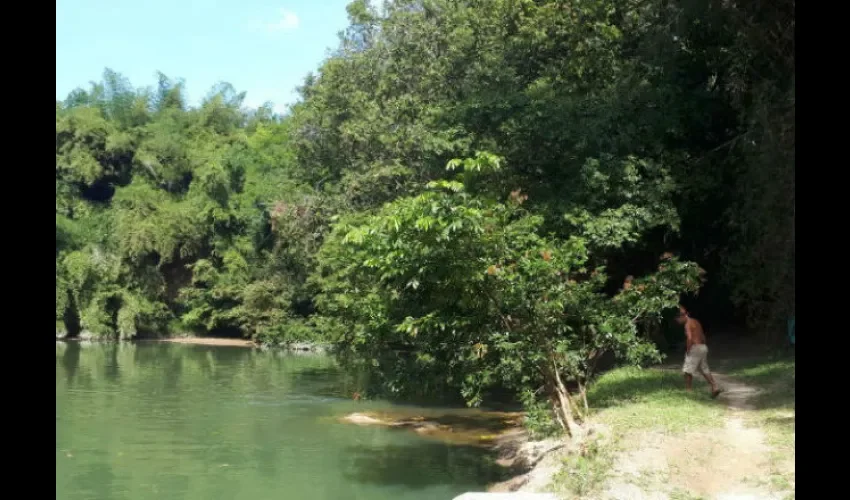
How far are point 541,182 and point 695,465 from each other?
7499 mm

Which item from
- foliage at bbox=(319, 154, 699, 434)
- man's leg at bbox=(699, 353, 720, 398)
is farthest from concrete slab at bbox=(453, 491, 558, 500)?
man's leg at bbox=(699, 353, 720, 398)

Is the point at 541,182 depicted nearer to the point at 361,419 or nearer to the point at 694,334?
the point at 694,334

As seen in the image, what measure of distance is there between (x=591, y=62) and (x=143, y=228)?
2800 centimetres

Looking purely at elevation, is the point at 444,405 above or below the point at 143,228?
below

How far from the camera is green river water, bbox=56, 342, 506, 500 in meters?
10.6

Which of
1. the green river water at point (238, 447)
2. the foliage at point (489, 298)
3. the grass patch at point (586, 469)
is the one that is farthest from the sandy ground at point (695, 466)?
the green river water at point (238, 447)

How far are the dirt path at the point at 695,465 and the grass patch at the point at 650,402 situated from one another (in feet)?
0.96

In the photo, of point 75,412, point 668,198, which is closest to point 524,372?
point 668,198

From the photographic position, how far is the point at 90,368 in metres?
25.6

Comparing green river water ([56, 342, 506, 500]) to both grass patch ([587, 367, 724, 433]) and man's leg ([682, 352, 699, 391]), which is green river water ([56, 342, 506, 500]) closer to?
grass patch ([587, 367, 724, 433])

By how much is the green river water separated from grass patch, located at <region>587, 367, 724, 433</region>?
1987mm

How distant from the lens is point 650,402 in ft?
32.6
